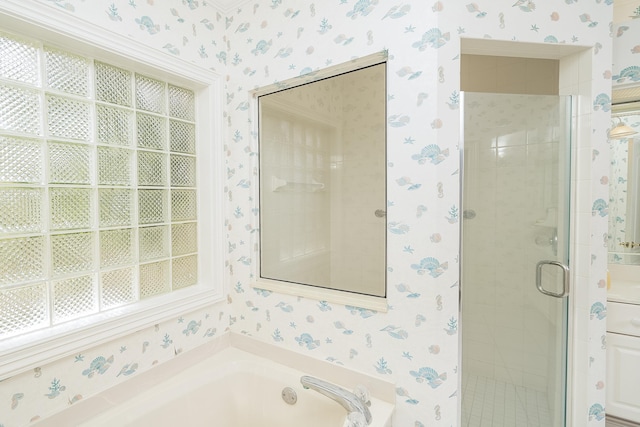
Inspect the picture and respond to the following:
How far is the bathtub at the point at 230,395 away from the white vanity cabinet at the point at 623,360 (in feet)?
4.80

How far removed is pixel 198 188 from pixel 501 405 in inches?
73.9

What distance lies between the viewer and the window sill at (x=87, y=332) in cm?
101

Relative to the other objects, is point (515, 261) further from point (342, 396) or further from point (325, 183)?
point (325, 183)

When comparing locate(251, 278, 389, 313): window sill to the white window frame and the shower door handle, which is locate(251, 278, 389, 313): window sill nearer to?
the white window frame

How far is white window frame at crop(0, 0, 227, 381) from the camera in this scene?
1.03 metres

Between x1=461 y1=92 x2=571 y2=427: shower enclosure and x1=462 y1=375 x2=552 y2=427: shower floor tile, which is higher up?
x1=461 y1=92 x2=571 y2=427: shower enclosure

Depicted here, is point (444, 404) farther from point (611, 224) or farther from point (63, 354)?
point (611, 224)

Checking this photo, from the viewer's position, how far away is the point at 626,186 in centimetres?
189

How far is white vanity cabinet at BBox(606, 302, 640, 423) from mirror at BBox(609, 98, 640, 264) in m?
0.44

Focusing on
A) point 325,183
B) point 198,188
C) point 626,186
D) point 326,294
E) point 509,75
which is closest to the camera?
point 326,294

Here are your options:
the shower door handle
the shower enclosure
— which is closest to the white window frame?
the shower enclosure

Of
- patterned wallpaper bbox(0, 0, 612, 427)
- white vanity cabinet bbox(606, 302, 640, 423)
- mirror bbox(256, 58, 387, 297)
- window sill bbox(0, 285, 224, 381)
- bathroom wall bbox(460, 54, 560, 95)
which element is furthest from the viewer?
bathroom wall bbox(460, 54, 560, 95)

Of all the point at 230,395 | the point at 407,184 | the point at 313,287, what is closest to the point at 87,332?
the point at 230,395

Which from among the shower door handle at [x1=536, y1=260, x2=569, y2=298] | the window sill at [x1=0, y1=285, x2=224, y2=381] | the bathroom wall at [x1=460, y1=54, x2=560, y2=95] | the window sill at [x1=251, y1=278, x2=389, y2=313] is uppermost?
the bathroom wall at [x1=460, y1=54, x2=560, y2=95]
